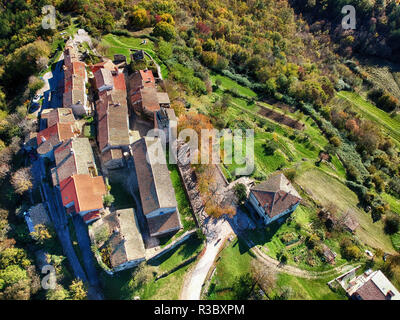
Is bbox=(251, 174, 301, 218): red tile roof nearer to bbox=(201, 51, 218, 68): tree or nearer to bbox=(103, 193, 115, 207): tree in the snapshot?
bbox=(103, 193, 115, 207): tree

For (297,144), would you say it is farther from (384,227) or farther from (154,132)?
(154,132)

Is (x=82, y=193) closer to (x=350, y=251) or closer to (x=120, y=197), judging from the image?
(x=120, y=197)

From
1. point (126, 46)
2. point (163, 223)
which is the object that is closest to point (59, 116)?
point (163, 223)

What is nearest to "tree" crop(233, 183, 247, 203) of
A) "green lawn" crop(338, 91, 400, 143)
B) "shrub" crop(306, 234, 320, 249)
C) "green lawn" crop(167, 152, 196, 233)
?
"green lawn" crop(167, 152, 196, 233)

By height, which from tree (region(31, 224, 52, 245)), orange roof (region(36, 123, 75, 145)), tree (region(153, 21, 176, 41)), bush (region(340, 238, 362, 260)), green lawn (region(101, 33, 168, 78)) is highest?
tree (region(153, 21, 176, 41))

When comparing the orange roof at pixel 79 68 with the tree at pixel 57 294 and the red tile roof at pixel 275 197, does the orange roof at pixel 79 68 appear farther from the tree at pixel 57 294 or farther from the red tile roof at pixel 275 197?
the red tile roof at pixel 275 197

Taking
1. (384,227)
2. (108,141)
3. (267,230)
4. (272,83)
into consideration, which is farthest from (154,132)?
(384,227)
